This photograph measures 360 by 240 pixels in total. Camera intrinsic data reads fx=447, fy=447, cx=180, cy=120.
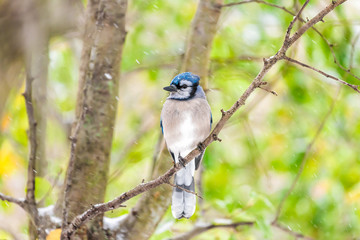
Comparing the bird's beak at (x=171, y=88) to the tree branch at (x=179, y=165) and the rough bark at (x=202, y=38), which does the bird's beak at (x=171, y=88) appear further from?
the tree branch at (x=179, y=165)

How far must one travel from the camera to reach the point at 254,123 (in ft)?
16.0

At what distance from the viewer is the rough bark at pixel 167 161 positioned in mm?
2457

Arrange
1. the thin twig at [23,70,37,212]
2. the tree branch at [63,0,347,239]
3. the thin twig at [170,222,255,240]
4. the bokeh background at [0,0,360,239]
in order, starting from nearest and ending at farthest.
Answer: the tree branch at [63,0,347,239] < the thin twig at [23,70,37,212] < the thin twig at [170,222,255,240] < the bokeh background at [0,0,360,239]

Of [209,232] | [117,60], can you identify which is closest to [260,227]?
[209,232]

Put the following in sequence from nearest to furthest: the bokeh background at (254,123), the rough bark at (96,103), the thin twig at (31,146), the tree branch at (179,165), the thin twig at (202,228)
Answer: the tree branch at (179,165), the thin twig at (31,146), the rough bark at (96,103), the thin twig at (202,228), the bokeh background at (254,123)

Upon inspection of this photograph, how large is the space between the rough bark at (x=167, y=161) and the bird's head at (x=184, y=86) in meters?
0.22

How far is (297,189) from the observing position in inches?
145

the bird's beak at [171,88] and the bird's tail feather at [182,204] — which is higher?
the bird's beak at [171,88]

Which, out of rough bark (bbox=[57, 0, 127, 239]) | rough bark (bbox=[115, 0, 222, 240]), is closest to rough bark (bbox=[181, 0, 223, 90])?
rough bark (bbox=[115, 0, 222, 240])

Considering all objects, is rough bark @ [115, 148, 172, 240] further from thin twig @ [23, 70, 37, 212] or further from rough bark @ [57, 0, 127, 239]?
thin twig @ [23, 70, 37, 212]

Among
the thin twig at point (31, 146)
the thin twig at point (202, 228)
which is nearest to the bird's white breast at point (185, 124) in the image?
the thin twig at point (202, 228)

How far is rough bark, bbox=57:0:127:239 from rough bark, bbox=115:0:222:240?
196mm

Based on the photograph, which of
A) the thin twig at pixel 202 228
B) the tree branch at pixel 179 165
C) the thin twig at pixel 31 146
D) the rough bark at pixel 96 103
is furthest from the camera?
the thin twig at pixel 202 228

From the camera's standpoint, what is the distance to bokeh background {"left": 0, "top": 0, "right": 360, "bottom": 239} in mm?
2957
